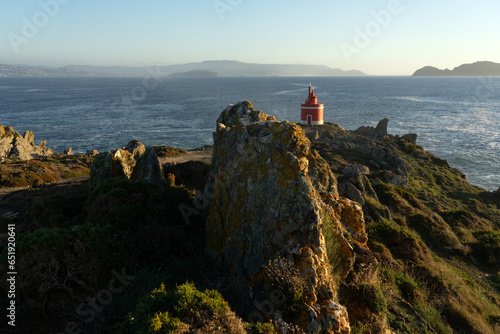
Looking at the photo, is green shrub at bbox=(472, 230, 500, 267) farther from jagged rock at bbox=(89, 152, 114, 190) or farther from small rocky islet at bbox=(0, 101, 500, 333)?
jagged rock at bbox=(89, 152, 114, 190)

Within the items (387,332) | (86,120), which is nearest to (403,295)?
(387,332)

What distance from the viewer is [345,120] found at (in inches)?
2987

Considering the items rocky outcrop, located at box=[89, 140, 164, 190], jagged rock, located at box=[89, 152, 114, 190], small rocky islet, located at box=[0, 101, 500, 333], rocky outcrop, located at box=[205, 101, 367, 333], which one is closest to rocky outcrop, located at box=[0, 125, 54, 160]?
jagged rock, located at box=[89, 152, 114, 190]

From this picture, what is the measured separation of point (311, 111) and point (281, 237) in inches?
1884

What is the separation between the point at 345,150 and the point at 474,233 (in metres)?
19.1

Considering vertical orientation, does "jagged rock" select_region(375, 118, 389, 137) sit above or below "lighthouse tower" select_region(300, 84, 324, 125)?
below

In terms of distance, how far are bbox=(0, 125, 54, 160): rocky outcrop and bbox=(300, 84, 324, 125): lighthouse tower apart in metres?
38.1

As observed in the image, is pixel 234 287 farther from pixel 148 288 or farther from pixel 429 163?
pixel 429 163

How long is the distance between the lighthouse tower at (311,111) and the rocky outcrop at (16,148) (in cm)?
3808

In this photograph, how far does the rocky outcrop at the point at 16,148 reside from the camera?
38062 mm

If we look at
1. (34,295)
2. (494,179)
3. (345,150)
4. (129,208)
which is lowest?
(494,179)

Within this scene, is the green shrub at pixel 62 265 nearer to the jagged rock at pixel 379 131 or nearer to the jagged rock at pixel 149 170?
the jagged rock at pixel 149 170

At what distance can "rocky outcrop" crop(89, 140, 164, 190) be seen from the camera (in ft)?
38.7

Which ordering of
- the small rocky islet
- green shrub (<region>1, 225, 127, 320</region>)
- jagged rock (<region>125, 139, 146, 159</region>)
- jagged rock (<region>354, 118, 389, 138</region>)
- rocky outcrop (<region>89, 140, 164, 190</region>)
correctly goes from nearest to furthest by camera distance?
the small rocky islet
green shrub (<region>1, 225, 127, 320</region>)
rocky outcrop (<region>89, 140, 164, 190</region>)
jagged rock (<region>125, 139, 146, 159</region>)
jagged rock (<region>354, 118, 389, 138</region>)
